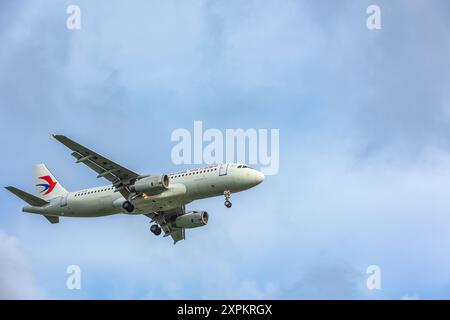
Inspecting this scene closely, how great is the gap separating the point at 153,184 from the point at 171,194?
1818mm

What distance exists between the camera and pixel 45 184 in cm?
8694

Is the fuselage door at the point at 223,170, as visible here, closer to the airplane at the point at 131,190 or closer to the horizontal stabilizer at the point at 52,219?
the airplane at the point at 131,190

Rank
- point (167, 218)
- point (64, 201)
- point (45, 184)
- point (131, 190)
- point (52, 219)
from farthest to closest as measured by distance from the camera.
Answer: point (167, 218) < point (45, 184) < point (52, 219) < point (64, 201) < point (131, 190)

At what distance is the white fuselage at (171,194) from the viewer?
7481cm

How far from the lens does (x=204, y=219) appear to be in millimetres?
86438

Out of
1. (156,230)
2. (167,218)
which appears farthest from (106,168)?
(167,218)

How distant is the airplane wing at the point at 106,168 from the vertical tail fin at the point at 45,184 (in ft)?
25.4

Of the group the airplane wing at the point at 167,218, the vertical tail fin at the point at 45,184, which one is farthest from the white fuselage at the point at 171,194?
the airplane wing at the point at 167,218

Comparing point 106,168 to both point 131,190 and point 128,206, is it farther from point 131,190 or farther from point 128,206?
point 128,206

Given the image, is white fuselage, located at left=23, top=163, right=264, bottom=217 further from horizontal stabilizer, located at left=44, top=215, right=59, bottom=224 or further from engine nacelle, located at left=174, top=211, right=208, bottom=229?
engine nacelle, located at left=174, top=211, right=208, bottom=229
